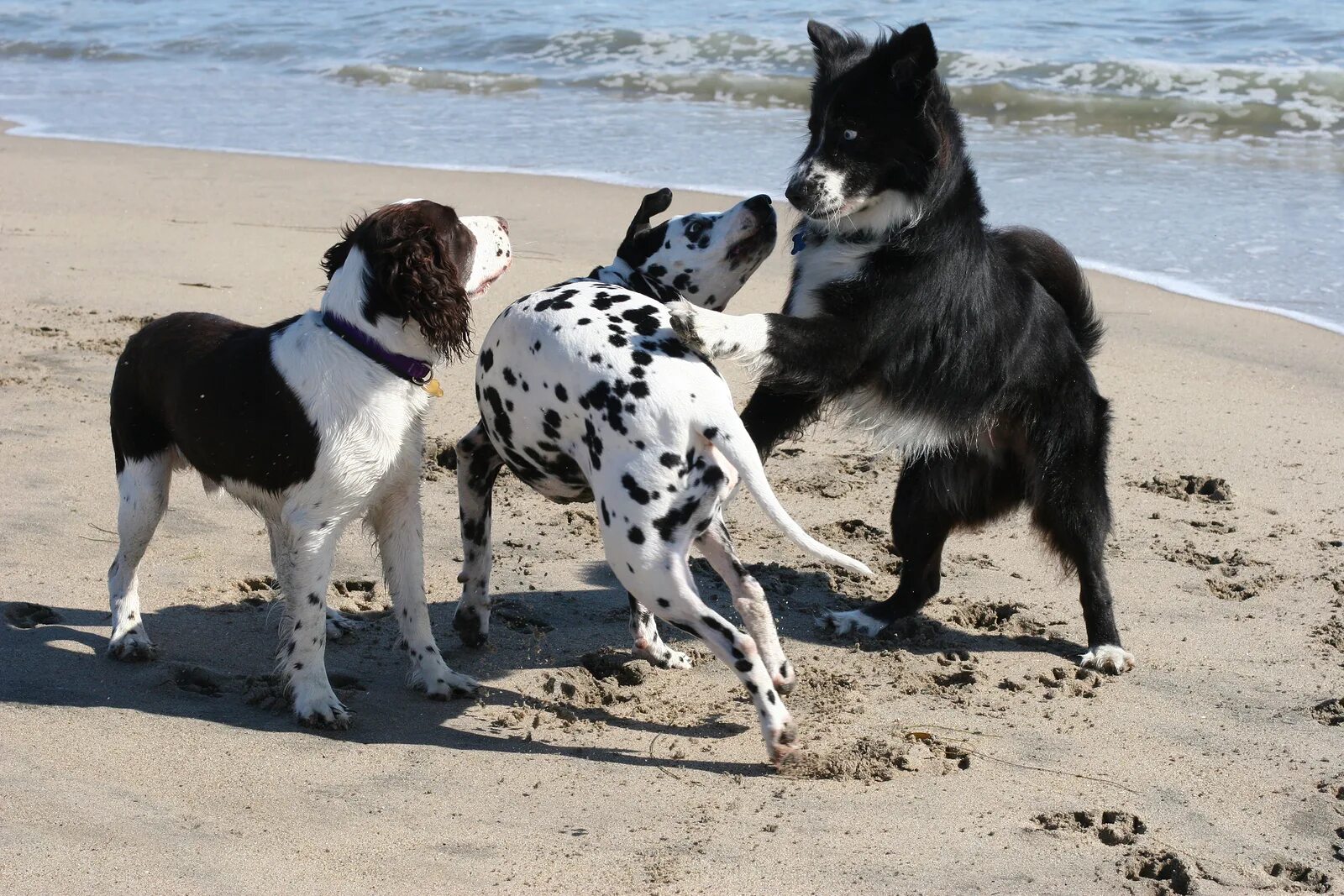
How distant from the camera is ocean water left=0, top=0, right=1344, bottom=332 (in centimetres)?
982

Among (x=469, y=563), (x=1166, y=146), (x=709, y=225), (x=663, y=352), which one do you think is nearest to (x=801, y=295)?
(x=709, y=225)

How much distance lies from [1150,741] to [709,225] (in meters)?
Result: 2.05

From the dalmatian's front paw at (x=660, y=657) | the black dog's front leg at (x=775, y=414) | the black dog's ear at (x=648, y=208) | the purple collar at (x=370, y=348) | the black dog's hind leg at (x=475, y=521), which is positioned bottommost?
the dalmatian's front paw at (x=660, y=657)

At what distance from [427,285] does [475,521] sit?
97 centimetres

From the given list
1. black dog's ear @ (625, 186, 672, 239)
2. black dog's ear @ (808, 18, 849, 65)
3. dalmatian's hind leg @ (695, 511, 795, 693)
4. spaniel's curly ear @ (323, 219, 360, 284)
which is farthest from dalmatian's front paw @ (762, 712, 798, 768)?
black dog's ear @ (808, 18, 849, 65)

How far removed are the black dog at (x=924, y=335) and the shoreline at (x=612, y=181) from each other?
3536mm

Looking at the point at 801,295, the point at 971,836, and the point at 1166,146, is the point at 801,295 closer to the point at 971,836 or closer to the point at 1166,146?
the point at 971,836

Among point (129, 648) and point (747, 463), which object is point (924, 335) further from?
point (129, 648)

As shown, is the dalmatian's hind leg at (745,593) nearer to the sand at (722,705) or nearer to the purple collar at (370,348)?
the sand at (722,705)

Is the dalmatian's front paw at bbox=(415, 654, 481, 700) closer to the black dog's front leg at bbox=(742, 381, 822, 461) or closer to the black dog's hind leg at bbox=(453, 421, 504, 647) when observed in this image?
the black dog's hind leg at bbox=(453, 421, 504, 647)

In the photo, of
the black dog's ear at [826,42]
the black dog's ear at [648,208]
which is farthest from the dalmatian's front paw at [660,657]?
the black dog's ear at [826,42]

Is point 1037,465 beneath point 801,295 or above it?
beneath

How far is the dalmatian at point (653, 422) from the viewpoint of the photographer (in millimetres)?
3637

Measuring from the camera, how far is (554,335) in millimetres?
3885
